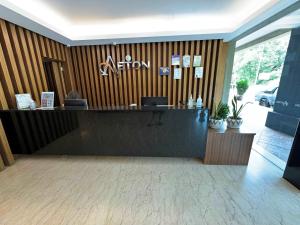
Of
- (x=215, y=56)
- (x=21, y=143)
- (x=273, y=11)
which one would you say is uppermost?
(x=273, y=11)

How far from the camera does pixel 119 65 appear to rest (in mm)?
4148

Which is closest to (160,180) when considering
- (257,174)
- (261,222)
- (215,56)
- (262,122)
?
(261,222)

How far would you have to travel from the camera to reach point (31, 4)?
7.68 ft

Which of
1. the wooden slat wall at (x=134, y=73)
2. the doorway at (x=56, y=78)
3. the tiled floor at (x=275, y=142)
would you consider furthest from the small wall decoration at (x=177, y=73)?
the doorway at (x=56, y=78)

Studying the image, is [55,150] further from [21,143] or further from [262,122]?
[262,122]

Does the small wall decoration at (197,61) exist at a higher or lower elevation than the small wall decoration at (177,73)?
higher

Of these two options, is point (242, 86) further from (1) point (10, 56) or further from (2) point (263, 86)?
(1) point (10, 56)

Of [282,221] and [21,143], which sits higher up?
[21,143]

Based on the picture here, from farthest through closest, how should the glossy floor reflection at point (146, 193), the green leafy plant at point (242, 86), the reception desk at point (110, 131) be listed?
the green leafy plant at point (242, 86)
the reception desk at point (110, 131)
the glossy floor reflection at point (146, 193)

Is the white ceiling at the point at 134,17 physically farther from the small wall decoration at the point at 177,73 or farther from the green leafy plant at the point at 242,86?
the green leafy plant at the point at 242,86

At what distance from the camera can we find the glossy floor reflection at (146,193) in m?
1.52

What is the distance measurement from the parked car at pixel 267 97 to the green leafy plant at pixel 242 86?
450mm

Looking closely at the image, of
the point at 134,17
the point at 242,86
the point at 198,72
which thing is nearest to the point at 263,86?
the point at 242,86

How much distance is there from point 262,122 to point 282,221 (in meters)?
3.47
